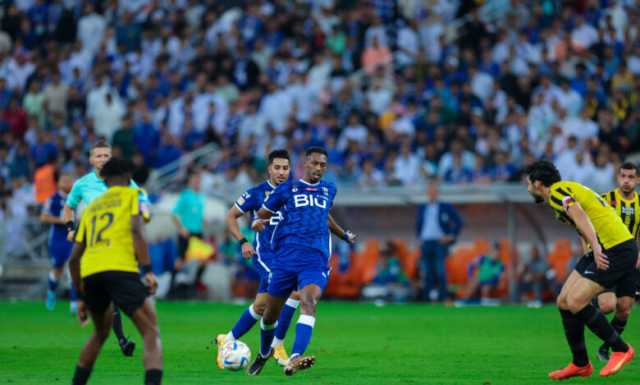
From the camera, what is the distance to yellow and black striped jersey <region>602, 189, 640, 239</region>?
15.4 metres

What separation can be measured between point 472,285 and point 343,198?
3.48 m

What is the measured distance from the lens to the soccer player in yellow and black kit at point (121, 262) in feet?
33.2

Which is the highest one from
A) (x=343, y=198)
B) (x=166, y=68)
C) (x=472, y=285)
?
(x=166, y=68)

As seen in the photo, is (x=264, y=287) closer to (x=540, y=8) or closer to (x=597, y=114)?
(x=597, y=114)

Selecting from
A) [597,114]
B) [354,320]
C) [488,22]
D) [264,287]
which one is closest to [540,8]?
[488,22]

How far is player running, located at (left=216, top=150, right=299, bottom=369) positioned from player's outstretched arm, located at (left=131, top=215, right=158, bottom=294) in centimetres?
343

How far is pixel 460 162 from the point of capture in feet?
91.3

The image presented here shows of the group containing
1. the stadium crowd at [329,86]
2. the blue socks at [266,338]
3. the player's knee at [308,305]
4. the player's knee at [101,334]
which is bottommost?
the blue socks at [266,338]

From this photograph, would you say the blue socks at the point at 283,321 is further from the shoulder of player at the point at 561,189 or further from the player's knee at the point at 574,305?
the shoulder of player at the point at 561,189

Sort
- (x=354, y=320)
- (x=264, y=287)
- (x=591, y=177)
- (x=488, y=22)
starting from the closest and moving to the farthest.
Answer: (x=264, y=287) < (x=354, y=320) < (x=591, y=177) < (x=488, y=22)

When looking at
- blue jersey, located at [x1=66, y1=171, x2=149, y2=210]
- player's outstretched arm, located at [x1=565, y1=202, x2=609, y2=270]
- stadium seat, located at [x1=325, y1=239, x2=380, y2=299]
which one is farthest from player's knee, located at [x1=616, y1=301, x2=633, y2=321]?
stadium seat, located at [x1=325, y1=239, x2=380, y2=299]

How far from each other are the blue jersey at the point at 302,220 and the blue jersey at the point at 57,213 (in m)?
8.71

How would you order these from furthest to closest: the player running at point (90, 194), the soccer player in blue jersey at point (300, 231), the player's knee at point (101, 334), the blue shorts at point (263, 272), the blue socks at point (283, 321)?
the player running at point (90, 194)
the blue shorts at point (263, 272)
the blue socks at point (283, 321)
the soccer player in blue jersey at point (300, 231)
the player's knee at point (101, 334)

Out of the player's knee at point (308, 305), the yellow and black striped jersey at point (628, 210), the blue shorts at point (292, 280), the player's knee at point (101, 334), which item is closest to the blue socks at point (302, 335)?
the player's knee at point (308, 305)
